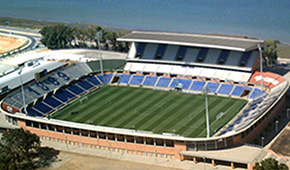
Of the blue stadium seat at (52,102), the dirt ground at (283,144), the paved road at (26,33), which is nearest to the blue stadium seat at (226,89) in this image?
the dirt ground at (283,144)

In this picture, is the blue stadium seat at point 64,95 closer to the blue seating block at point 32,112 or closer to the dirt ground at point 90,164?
the blue seating block at point 32,112

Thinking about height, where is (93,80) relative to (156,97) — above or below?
above

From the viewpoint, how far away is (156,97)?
3221 inches

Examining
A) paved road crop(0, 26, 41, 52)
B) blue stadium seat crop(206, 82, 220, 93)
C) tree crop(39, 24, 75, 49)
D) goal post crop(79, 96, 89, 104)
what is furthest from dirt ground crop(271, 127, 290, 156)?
paved road crop(0, 26, 41, 52)

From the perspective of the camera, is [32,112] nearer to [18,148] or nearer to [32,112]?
[32,112]

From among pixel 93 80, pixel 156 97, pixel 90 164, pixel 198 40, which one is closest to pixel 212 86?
pixel 198 40

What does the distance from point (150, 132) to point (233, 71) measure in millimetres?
24844

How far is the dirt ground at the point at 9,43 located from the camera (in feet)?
437

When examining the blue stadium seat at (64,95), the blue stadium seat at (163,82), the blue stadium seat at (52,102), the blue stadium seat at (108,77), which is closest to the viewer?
the blue stadium seat at (52,102)

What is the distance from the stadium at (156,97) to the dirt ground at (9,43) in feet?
137

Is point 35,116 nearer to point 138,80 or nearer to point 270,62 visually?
point 138,80

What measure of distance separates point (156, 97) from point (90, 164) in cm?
2181

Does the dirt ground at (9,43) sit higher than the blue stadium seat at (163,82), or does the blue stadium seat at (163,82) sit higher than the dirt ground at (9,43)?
the dirt ground at (9,43)

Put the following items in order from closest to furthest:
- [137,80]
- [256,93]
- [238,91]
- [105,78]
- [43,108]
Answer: [43,108] → [256,93] → [238,91] → [137,80] → [105,78]
